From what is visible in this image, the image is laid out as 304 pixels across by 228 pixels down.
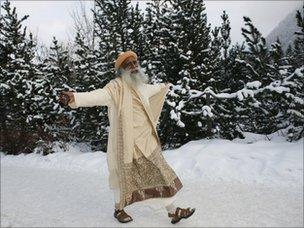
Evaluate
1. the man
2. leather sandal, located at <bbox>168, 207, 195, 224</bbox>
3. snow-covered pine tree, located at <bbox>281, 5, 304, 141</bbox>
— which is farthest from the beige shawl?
snow-covered pine tree, located at <bbox>281, 5, 304, 141</bbox>

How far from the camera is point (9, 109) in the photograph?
36.5 feet

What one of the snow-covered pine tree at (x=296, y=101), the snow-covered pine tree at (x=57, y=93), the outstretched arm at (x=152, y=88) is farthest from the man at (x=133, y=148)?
the snow-covered pine tree at (x=57, y=93)

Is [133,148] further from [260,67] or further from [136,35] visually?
[136,35]

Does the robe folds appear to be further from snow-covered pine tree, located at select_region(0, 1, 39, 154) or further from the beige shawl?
snow-covered pine tree, located at select_region(0, 1, 39, 154)

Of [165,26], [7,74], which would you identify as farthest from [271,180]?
[7,74]

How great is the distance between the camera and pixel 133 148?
405 centimetres

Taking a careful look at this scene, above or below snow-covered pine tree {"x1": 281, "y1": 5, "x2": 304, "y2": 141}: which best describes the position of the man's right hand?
above

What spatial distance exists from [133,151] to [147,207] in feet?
2.88

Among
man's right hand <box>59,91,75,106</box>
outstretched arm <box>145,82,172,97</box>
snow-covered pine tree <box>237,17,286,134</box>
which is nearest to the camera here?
man's right hand <box>59,91,75,106</box>

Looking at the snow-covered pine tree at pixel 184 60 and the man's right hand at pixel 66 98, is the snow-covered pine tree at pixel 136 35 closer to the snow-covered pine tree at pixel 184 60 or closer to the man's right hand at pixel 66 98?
the snow-covered pine tree at pixel 184 60

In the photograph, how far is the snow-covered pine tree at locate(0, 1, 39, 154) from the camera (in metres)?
10.2

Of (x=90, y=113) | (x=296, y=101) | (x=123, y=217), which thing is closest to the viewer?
(x=123, y=217)

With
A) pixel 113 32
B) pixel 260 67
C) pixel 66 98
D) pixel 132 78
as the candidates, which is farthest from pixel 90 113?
pixel 66 98

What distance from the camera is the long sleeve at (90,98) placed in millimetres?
3729
